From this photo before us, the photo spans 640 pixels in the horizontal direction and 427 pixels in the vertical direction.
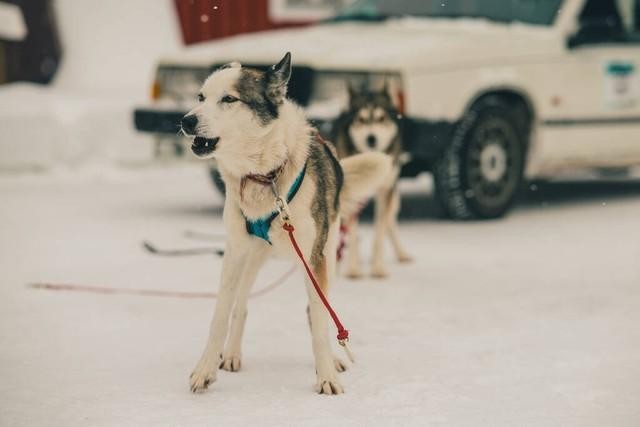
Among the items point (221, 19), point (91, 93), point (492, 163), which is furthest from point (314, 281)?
point (221, 19)

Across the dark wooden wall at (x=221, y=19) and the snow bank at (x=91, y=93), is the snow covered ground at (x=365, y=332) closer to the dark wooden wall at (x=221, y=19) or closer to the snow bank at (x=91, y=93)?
the snow bank at (x=91, y=93)

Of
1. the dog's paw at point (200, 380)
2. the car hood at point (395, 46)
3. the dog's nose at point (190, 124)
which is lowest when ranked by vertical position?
the dog's paw at point (200, 380)

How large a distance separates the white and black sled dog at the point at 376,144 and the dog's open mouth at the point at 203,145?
2539mm

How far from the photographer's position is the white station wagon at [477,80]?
795 centimetres

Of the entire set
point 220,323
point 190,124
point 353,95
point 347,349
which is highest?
point 190,124

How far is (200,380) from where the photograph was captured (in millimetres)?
4137

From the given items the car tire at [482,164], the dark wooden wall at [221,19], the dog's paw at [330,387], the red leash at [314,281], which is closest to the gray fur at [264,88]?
the red leash at [314,281]

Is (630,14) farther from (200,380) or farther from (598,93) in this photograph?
(200,380)

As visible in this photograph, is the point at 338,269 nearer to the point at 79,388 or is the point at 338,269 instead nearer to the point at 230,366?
the point at 230,366

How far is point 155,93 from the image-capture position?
877 centimetres

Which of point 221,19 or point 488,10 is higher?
point 488,10

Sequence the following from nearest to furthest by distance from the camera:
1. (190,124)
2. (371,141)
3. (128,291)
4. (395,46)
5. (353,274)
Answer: (190,124), (128,291), (353,274), (371,141), (395,46)

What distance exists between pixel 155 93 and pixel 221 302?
483 cm

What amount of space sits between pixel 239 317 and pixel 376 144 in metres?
2.55
